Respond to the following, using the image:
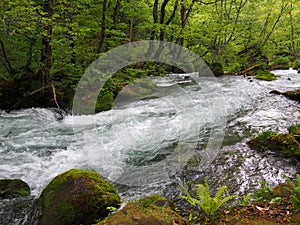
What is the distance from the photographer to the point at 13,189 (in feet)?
15.1

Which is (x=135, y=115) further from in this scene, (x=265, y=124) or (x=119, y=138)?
(x=265, y=124)

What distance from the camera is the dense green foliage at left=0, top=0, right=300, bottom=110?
30.1ft

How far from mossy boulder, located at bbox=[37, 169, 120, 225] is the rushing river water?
618 millimetres

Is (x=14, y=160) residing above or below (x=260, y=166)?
below

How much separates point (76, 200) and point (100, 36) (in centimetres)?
955

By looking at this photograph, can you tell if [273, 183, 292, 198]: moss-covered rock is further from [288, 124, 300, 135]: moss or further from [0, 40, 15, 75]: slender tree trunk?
[0, 40, 15, 75]: slender tree trunk

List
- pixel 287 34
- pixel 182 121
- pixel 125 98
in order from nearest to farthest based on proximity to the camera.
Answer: pixel 182 121
pixel 125 98
pixel 287 34

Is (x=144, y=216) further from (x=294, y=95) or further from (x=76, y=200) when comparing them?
(x=294, y=95)

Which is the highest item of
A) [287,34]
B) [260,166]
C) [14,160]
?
Answer: [287,34]

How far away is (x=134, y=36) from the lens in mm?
18781

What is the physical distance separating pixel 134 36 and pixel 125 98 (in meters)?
8.62

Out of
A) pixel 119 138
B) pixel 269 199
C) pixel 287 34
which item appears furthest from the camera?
pixel 287 34

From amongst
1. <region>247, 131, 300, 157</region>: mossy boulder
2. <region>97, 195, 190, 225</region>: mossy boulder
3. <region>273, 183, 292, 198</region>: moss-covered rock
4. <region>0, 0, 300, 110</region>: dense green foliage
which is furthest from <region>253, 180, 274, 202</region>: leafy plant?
<region>0, 0, 300, 110</region>: dense green foliage

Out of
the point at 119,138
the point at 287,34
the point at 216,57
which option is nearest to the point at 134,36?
the point at 216,57
